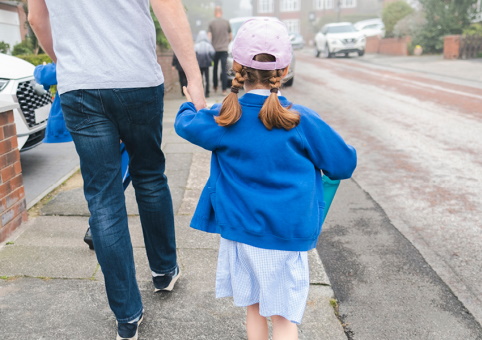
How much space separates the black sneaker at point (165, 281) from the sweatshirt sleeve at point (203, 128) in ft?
3.39

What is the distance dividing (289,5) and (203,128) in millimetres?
84850

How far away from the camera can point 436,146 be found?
6.52m

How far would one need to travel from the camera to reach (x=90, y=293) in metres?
2.74

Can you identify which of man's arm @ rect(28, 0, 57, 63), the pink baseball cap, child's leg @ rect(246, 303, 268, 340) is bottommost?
child's leg @ rect(246, 303, 268, 340)

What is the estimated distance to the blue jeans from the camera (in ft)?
6.96

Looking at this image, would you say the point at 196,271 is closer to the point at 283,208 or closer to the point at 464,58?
the point at 283,208

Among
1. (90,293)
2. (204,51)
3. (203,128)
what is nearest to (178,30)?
(203,128)

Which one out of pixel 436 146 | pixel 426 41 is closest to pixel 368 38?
pixel 426 41

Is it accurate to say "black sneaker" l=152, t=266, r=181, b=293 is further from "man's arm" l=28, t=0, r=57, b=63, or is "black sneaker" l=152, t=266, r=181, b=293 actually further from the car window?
the car window

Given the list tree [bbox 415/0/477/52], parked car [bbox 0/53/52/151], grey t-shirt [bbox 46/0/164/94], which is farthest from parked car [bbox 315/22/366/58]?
grey t-shirt [bbox 46/0/164/94]

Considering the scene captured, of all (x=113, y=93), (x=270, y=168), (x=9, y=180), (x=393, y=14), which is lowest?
(x=9, y=180)

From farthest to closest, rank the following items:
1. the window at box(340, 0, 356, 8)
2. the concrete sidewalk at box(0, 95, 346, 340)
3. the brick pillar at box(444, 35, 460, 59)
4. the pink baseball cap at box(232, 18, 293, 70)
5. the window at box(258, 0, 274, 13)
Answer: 1. the window at box(258, 0, 274, 13)
2. the window at box(340, 0, 356, 8)
3. the brick pillar at box(444, 35, 460, 59)
4. the concrete sidewalk at box(0, 95, 346, 340)
5. the pink baseball cap at box(232, 18, 293, 70)

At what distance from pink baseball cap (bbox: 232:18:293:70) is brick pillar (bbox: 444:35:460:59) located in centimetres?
2218

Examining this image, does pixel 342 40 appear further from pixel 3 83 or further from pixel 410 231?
pixel 410 231
